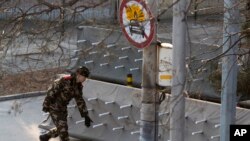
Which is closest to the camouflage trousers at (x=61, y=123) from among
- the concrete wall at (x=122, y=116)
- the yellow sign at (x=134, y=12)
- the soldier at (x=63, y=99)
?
the soldier at (x=63, y=99)

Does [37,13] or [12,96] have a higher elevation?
[37,13]

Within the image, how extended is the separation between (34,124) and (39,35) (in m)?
5.76

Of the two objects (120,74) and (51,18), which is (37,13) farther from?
(120,74)

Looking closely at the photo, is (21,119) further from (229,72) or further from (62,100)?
(229,72)

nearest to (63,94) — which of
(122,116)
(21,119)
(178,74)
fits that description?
(122,116)

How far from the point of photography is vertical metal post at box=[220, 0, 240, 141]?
782cm

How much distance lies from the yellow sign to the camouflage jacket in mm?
3399

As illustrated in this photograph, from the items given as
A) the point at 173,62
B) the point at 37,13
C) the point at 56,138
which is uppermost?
the point at 37,13

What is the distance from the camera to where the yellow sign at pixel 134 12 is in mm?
7461

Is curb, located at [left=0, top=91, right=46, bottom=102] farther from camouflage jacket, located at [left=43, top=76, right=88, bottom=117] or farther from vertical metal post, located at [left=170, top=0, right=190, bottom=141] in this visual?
vertical metal post, located at [left=170, top=0, right=190, bottom=141]

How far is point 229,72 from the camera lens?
8.06 metres

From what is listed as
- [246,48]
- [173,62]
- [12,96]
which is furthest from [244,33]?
[12,96]

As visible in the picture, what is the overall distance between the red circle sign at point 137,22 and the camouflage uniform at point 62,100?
10.7ft

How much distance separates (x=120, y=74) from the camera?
50.2 ft
